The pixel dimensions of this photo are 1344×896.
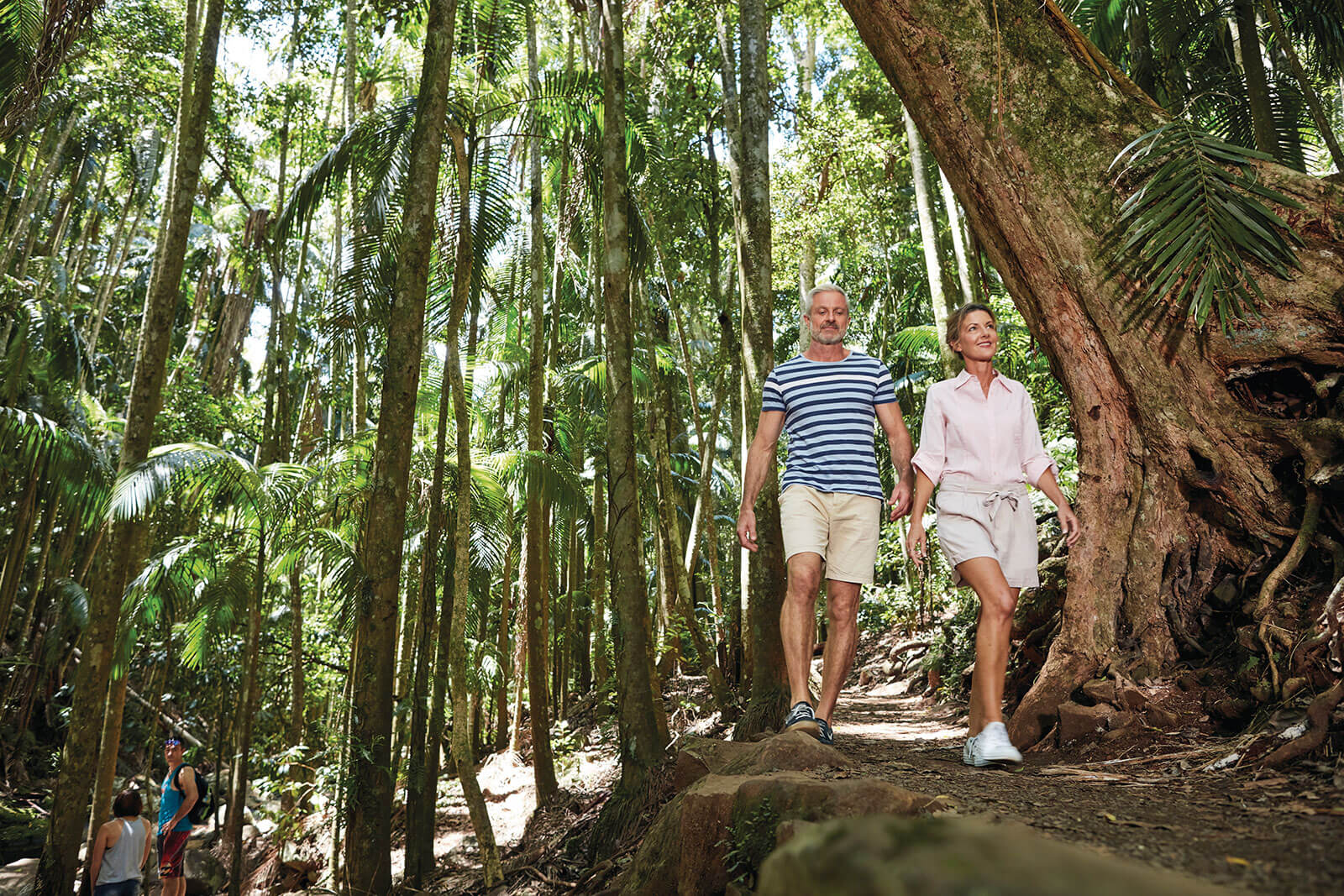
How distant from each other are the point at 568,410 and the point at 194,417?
6558 mm

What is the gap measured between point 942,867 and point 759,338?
17.9ft

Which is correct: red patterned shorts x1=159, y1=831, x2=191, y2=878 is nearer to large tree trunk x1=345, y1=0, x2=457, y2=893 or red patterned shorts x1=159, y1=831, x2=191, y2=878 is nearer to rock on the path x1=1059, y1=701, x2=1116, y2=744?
large tree trunk x1=345, y1=0, x2=457, y2=893

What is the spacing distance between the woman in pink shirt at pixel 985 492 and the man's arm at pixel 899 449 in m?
0.13

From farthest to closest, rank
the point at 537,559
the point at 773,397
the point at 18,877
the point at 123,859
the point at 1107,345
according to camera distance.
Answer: the point at 18,877 → the point at 537,559 → the point at 123,859 → the point at 773,397 → the point at 1107,345

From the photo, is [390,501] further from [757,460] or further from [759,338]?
[759,338]

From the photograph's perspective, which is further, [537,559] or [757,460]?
[537,559]

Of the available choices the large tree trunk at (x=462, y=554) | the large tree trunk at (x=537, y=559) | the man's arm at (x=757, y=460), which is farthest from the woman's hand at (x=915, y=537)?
the large tree trunk at (x=537, y=559)

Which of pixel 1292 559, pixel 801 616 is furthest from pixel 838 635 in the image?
pixel 1292 559

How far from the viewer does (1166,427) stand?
421 cm

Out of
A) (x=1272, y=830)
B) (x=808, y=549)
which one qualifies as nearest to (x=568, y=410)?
(x=808, y=549)

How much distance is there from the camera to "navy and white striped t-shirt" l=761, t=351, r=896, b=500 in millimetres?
4234

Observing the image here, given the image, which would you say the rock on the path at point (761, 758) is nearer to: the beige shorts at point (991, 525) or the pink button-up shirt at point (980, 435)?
the beige shorts at point (991, 525)

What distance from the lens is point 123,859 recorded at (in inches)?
301

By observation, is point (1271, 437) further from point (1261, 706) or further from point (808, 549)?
point (808, 549)
